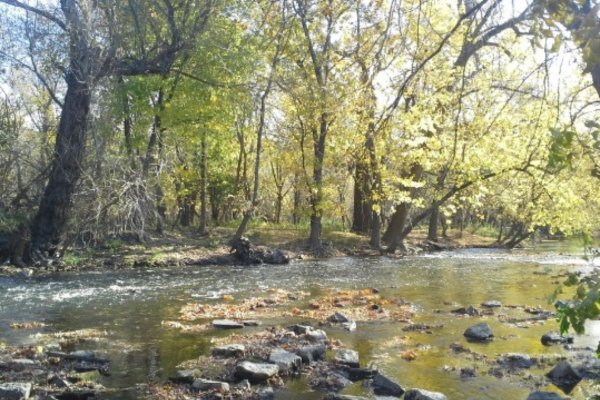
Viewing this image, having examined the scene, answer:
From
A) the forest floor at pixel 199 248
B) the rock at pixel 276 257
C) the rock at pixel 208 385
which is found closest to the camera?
the rock at pixel 208 385

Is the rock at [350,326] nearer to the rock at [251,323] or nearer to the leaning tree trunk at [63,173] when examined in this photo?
the rock at [251,323]

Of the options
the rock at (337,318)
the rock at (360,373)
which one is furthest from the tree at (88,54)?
the rock at (360,373)

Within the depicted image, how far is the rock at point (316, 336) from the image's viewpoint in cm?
896

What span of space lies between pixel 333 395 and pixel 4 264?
14808mm

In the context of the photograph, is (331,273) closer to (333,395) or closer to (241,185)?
(333,395)

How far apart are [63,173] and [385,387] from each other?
1572 cm

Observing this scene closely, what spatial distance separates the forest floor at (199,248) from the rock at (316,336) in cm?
1204

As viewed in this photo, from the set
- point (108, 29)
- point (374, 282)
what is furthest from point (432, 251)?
point (108, 29)

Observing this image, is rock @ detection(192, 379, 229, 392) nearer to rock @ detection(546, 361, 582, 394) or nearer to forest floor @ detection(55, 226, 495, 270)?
rock @ detection(546, 361, 582, 394)

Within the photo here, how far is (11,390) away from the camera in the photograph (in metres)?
6.12

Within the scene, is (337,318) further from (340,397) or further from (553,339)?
(340,397)

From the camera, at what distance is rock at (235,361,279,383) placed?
6977 millimetres

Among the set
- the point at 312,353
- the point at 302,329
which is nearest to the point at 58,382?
the point at 312,353

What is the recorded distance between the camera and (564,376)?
7078 millimetres
